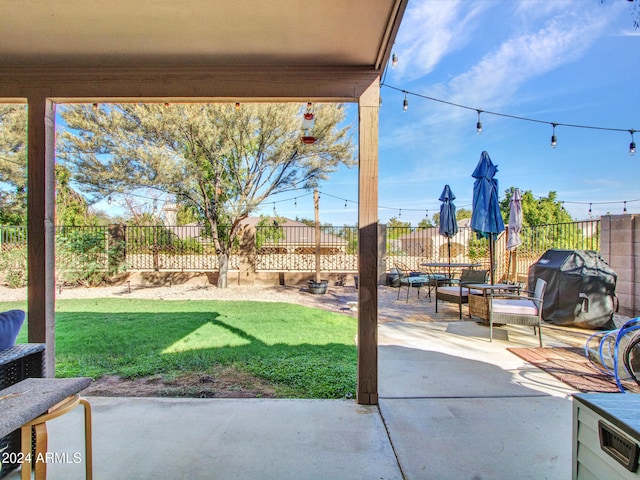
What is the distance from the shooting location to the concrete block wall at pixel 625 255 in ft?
16.4

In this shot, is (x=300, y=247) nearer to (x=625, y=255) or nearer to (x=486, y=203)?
(x=486, y=203)

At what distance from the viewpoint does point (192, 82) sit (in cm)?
243

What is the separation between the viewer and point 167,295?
7785 mm

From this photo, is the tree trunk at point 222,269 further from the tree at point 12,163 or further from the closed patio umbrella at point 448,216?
the tree at point 12,163

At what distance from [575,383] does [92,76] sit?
4.67 m

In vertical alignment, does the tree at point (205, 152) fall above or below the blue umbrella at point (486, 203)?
above

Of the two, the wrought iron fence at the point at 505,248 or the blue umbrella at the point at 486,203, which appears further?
the wrought iron fence at the point at 505,248

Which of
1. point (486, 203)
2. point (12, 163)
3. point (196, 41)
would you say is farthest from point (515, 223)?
point (12, 163)

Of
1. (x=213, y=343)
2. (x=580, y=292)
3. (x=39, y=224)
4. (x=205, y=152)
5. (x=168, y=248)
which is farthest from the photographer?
(x=168, y=248)

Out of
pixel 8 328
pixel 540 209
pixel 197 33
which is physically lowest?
pixel 8 328

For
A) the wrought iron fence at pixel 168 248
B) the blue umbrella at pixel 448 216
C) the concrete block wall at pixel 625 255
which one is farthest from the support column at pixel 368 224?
the wrought iron fence at pixel 168 248

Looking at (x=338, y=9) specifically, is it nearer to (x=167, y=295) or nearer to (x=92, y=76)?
(x=92, y=76)

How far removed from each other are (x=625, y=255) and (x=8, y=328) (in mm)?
7429

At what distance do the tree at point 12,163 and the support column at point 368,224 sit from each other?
1299 centimetres
